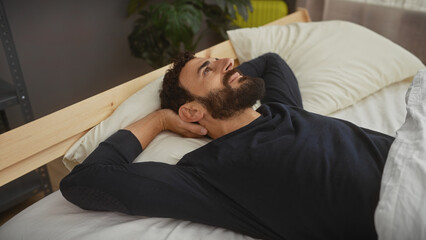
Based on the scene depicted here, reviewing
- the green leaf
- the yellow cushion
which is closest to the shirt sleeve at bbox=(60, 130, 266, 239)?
the green leaf

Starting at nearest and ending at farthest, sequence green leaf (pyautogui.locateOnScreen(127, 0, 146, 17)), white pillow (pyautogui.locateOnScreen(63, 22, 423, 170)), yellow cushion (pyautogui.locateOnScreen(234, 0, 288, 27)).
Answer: white pillow (pyautogui.locateOnScreen(63, 22, 423, 170)) → green leaf (pyautogui.locateOnScreen(127, 0, 146, 17)) → yellow cushion (pyautogui.locateOnScreen(234, 0, 288, 27))

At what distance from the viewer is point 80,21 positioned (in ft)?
6.77

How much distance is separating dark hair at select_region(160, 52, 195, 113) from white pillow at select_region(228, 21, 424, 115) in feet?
1.60

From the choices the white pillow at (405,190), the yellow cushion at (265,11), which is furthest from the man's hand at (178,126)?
the yellow cushion at (265,11)

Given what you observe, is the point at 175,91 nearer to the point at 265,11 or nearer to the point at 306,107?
the point at 306,107

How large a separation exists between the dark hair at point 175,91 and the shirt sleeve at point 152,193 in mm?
283

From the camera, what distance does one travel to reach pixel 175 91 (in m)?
1.20

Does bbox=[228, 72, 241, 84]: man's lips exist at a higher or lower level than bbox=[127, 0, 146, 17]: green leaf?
lower

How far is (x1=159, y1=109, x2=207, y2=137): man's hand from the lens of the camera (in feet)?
3.74

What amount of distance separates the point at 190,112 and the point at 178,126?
57 millimetres

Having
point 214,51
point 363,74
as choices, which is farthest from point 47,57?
point 363,74

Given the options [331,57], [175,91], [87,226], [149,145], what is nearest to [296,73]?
[331,57]

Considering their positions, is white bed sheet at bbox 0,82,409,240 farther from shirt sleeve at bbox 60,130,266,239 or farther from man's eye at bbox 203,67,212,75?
man's eye at bbox 203,67,212,75

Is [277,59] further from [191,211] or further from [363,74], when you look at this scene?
[191,211]
